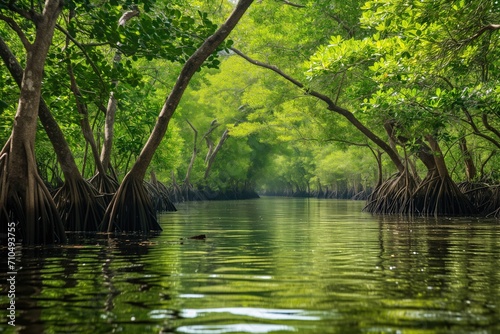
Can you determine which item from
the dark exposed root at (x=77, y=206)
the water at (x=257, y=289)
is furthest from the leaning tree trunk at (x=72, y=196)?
the water at (x=257, y=289)

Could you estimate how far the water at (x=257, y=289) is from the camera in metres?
3.46

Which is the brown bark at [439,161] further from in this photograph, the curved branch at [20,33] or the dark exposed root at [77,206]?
the curved branch at [20,33]

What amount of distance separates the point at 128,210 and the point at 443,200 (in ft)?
33.3

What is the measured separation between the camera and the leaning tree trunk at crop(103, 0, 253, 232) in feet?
→ 34.6

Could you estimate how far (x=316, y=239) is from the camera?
9.61 meters

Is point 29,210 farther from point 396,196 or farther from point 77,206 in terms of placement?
point 396,196

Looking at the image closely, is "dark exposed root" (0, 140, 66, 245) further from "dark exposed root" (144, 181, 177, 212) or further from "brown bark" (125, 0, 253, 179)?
"dark exposed root" (144, 181, 177, 212)

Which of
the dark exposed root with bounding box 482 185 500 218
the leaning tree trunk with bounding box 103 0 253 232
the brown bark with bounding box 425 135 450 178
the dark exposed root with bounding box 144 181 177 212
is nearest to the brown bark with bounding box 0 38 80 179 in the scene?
the leaning tree trunk with bounding box 103 0 253 232

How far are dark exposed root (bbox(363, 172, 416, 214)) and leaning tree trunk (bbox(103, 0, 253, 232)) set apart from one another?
32.6 feet

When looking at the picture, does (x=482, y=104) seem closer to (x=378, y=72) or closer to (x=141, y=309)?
(x=378, y=72)

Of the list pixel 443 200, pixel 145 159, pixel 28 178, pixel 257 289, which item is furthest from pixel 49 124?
pixel 443 200

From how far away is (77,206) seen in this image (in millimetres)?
10938

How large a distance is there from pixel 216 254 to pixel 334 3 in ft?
39.4

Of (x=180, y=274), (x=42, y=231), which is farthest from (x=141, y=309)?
(x=42, y=231)
